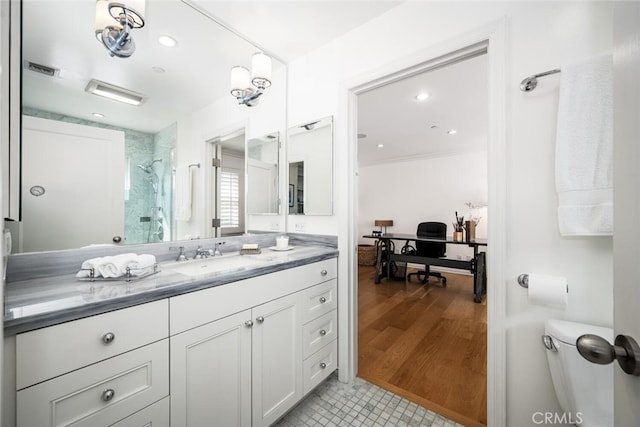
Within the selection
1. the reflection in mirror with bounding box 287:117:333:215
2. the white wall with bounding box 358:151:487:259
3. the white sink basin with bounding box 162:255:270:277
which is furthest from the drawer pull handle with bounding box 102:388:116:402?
the white wall with bounding box 358:151:487:259

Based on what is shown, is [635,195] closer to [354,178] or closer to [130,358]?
[130,358]

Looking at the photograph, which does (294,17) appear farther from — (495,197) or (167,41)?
(495,197)

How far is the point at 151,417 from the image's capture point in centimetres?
85

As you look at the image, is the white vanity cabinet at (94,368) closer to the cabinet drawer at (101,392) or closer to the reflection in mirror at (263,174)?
the cabinet drawer at (101,392)

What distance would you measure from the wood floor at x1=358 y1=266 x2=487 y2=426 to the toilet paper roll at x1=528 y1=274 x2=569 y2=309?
0.85 metres

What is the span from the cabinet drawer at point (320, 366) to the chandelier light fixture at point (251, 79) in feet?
5.89

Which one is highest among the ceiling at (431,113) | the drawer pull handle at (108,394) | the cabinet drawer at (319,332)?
the ceiling at (431,113)

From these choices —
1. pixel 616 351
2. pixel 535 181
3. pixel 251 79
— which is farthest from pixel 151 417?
pixel 251 79

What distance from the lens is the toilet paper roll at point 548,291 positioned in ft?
3.29

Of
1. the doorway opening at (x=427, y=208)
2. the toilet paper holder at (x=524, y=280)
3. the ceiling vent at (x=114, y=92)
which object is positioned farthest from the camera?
the doorway opening at (x=427, y=208)

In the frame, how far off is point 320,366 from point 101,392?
44.7 inches

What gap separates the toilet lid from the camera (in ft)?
3.07

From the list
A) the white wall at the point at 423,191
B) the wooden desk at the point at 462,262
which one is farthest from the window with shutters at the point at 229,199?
the white wall at the point at 423,191

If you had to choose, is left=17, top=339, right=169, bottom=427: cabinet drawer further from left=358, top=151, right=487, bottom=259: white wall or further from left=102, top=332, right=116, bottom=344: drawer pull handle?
left=358, top=151, right=487, bottom=259: white wall
